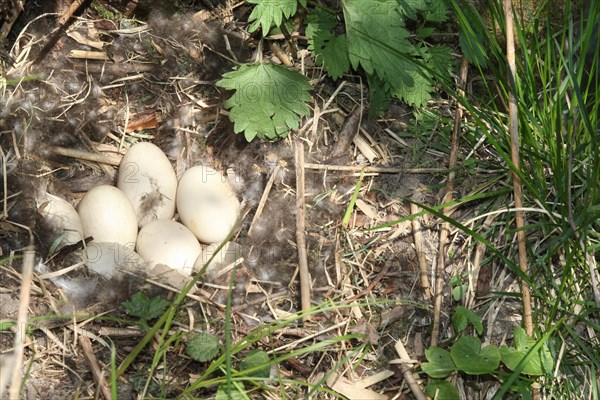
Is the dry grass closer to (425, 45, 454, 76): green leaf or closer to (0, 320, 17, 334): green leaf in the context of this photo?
(0, 320, 17, 334): green leaf

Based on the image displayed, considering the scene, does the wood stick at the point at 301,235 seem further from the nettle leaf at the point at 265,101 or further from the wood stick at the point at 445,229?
the wood stick at the point at 445,229

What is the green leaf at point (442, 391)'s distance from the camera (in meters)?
2.13

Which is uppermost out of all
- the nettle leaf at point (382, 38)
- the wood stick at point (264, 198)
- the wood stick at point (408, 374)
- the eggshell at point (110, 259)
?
the nettle leaf at point (382, 38)

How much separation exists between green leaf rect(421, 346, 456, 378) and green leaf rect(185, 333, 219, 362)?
23.7 inches

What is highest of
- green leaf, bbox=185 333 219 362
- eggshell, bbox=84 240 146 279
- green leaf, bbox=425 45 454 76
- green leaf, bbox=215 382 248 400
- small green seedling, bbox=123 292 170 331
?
green leaf, bbox=425 45 454 76

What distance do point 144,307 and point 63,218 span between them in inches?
17.3

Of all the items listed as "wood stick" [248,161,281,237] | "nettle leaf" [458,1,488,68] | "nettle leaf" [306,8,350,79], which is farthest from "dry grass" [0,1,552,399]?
"nettle leaf" [458,1,488,68]

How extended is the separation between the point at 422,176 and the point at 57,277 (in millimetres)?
1262

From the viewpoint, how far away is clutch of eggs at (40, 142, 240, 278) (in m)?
2.45

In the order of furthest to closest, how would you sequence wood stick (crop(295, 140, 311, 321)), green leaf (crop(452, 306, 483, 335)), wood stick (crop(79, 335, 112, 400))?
wood stick (crop(295, 140, 311, 321))
green leaf (crop(452, 306, 483, 335))
wood stick (crop(79, 335, 112, 400))

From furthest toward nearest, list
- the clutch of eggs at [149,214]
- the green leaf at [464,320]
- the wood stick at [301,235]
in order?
1. the clutch of eggs at [149,214]
2. the wood stick at [301,235]
3. the green leaf at [464,320]

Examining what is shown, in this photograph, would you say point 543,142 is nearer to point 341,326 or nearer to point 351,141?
point 351,141

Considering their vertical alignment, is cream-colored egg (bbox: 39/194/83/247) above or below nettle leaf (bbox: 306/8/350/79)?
below

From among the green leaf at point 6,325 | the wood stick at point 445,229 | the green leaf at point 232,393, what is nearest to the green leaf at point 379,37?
the wood stick at point 445,229
